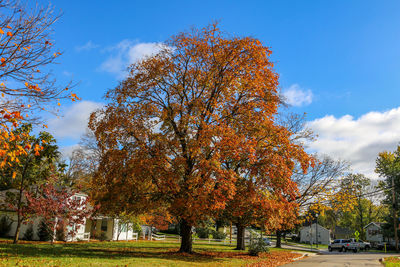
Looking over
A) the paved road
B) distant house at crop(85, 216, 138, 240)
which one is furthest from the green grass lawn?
distant house at crop(85, 216, 138, 240)

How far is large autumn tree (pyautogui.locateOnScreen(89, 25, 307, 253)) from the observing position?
17.2 meters

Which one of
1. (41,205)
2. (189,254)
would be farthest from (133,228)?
(189,254)

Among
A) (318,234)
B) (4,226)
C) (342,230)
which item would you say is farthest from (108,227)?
(342,230)

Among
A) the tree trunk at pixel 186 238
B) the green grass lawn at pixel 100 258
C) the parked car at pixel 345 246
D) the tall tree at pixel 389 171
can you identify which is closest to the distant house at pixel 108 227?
the green grass lawn at pixel 100 258

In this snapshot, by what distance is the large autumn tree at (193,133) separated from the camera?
1725 cm

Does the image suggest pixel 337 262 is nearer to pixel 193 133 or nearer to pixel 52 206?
pixel 193 133

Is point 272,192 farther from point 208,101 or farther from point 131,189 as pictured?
point 131,189

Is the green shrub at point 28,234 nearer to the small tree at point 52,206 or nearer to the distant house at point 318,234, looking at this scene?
the small tree at point 52,206

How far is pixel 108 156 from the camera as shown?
1880cm

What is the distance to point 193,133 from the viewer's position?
18906 millimetres

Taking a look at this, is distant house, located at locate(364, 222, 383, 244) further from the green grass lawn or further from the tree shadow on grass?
the tree shadow on grass

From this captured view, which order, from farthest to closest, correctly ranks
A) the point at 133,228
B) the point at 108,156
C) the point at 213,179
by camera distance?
the point at 133,228 → the point at 108,156 → the point at 213,179

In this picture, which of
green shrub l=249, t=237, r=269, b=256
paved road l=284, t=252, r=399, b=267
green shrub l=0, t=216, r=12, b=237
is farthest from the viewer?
green shrub l=0, t=216, r=12, b=237

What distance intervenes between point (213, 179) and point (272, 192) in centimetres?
486
